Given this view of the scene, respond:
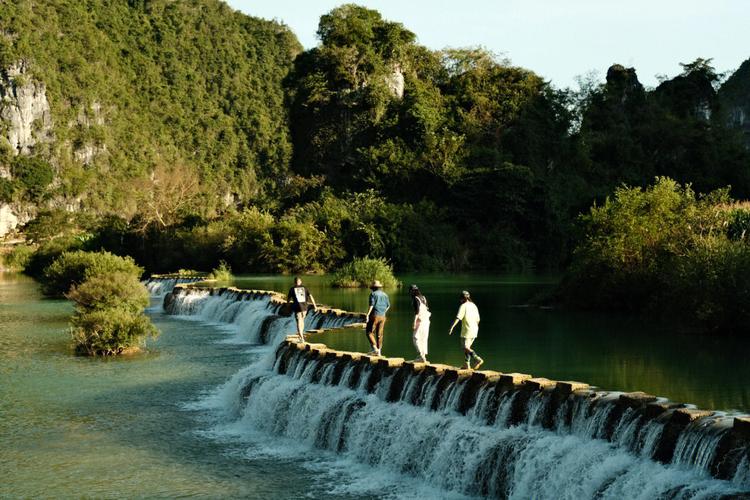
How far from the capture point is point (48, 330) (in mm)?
35781

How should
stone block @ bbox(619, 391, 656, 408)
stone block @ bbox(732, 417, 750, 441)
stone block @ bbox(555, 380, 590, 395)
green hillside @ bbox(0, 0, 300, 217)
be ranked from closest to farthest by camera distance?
stone block @ bbox(732, 417, 750, 441) < stone block @ bbox(619, 391, 656, 408) < stone block @ bbox(555, 380, 590, 395) < green hillside @ bbox(0, 0, 300, 217)

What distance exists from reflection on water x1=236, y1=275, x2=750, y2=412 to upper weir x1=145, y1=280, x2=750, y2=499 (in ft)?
10.7

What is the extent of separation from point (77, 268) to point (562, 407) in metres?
40.2

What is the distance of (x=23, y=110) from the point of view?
140 metres

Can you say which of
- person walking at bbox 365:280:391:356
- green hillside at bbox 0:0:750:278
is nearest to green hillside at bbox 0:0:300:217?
green hillside at bbox 0:0:750:278

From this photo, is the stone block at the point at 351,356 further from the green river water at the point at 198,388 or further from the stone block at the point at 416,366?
the green river water at the point at 198,388

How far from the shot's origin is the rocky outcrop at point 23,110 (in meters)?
138

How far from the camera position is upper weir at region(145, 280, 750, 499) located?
1237 centimetres

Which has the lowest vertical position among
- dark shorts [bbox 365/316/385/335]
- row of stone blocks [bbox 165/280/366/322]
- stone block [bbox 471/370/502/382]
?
stone block [bbox 471/370/502/382]

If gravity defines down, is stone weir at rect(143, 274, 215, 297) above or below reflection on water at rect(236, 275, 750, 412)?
above

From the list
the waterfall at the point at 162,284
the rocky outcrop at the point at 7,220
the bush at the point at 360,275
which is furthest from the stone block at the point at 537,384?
the rocky outcrop at the point at 7,220

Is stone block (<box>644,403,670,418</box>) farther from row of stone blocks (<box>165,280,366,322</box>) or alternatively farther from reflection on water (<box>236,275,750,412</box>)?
row of stone blocks (<box>165,280,366,322</box>)

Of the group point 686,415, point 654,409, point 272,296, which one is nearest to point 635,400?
point 654,409

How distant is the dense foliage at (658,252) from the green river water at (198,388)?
149 centimetres
